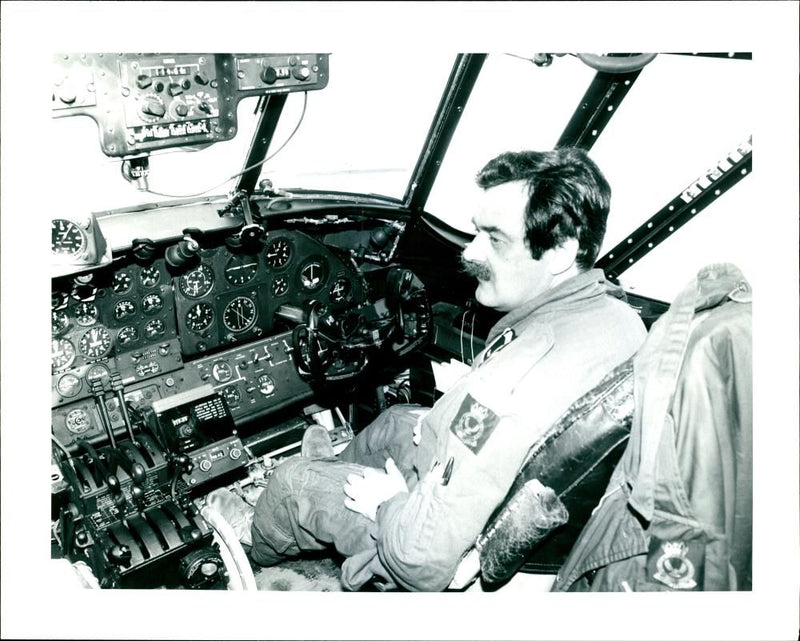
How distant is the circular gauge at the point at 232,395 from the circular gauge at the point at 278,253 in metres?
0.58

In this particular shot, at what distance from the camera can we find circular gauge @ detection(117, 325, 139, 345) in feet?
7.95

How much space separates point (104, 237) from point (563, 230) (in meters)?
1.51

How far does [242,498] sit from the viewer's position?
8.09ft

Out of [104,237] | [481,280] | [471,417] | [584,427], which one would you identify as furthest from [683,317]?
[104,237]

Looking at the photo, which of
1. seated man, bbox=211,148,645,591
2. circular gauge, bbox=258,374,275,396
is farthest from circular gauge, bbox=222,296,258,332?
seated man, bbox=211,148,645,591

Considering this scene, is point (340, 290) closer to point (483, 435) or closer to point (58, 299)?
point (58, 299)

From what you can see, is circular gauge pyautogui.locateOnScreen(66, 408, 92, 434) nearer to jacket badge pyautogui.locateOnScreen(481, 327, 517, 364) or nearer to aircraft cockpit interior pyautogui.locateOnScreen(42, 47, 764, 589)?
aircraft cockpit interior pyautogui.locateOnScreen(42, 47, 764, 589)

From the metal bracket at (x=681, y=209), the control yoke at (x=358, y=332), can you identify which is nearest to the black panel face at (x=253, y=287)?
the control yoke at (x=358, y=332)

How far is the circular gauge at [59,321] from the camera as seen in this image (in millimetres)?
2199

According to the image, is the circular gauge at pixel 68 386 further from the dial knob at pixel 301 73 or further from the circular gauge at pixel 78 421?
the dial knob at pixel 301 73

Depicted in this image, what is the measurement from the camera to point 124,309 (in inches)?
94.5

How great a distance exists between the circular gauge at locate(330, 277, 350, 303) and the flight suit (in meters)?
1.34

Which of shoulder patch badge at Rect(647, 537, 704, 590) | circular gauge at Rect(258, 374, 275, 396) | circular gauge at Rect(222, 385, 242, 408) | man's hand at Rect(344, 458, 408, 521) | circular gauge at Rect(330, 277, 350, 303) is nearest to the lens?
shoulder patch badge at Rect(647, 537, 704, 590)

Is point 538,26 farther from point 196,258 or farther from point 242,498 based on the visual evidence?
point 242,498
